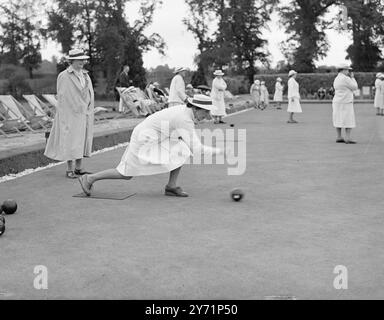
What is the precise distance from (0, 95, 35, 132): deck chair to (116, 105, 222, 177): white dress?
797 centimetres

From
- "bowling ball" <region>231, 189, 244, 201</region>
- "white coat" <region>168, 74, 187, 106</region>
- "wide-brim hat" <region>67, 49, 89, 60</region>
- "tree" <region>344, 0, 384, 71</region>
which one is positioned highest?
"tree" <region>344, 0, 384, 71</region>

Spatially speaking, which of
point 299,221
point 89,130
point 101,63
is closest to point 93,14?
point 101,63

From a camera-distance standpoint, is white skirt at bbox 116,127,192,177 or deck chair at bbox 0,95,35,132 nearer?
white skirt at bbox 116,127,192,177

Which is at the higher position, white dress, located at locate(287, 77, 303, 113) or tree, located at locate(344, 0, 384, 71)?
tree, located at locate(344, 0, 384, 71)

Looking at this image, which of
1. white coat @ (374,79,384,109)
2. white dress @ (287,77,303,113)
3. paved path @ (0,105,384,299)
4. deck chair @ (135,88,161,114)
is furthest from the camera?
white coat @ (374,79,384,109)

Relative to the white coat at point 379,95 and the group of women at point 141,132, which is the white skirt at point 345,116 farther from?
the white coat at point 379,95

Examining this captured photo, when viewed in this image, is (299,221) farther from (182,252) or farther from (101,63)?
(101,63)

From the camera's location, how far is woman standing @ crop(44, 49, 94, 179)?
923 cm

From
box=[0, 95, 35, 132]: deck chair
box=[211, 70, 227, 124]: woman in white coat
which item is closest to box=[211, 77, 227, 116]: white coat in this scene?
box=[211, 70, 227, 124]: woman in white coat

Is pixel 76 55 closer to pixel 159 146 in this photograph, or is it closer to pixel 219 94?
pixel 159 146

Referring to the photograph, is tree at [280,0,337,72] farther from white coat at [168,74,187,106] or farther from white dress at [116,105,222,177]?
white dress at [116,105,222,177]

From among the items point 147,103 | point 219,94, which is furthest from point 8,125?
point 219,94

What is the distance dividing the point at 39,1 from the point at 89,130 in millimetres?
41258

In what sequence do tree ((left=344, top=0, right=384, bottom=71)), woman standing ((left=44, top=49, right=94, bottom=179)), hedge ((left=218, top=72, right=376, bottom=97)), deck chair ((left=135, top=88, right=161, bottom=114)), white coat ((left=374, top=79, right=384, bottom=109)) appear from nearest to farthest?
woman standing ((left=44, top=49, right=94, bottom=179)) < deck chair ((left=135, top=88, right=161, bottom=114)) < white coat ((left=374, top=79, right=384, bottom=109)) < hedge ((left=218, top=72, right=376, bottom=97)) < tree ((left=344, top=0, right=384, bottom=71))
